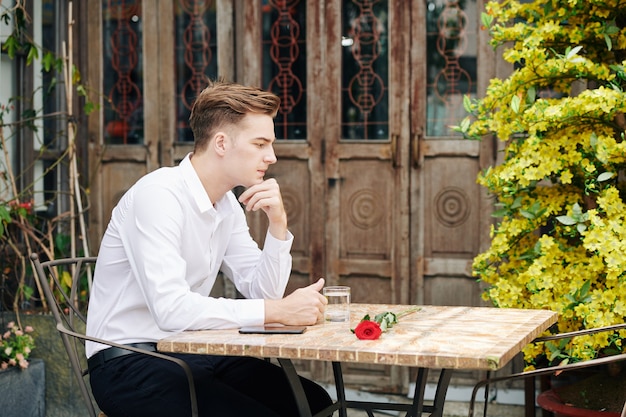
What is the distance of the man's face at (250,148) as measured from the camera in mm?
2703

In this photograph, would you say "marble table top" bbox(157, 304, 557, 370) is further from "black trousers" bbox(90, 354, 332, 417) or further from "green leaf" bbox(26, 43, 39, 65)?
"green leaf" bbox(26, 43, 39, 65)

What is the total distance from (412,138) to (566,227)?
1.30 metres

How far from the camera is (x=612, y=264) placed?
3400 mm

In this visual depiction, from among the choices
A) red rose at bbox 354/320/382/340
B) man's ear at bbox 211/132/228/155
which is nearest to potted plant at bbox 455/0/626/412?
man's ear at bbox 211/132/228/155

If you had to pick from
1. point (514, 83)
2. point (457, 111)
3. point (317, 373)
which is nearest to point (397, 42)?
point (457, 111)

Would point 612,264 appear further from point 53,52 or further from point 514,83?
point 53,52

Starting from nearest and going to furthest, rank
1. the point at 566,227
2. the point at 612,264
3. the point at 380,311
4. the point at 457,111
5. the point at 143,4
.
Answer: the point at 380,311 → the point at 612,264 → the point at 566,227 → the point at 457,111 → the point at 143,4

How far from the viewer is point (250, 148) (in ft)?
8.87

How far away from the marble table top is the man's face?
55 cm

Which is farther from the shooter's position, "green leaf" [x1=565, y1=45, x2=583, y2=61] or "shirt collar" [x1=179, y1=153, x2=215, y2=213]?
"green leaf" [x1=565, y1=45, x2=583, y2=61]

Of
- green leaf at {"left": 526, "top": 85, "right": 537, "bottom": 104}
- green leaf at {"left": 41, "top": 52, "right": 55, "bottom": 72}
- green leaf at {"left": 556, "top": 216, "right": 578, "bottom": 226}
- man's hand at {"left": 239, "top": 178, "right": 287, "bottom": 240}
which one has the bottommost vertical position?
green leaf at {"left": 556, "top": 216, "right": 578, "bottom": 226}

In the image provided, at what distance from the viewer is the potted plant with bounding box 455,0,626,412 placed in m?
3.51

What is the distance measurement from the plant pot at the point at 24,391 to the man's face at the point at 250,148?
2267 millimetres

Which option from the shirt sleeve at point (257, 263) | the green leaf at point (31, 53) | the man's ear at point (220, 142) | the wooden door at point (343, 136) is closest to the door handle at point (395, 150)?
the wooden door at point (343, 136)
